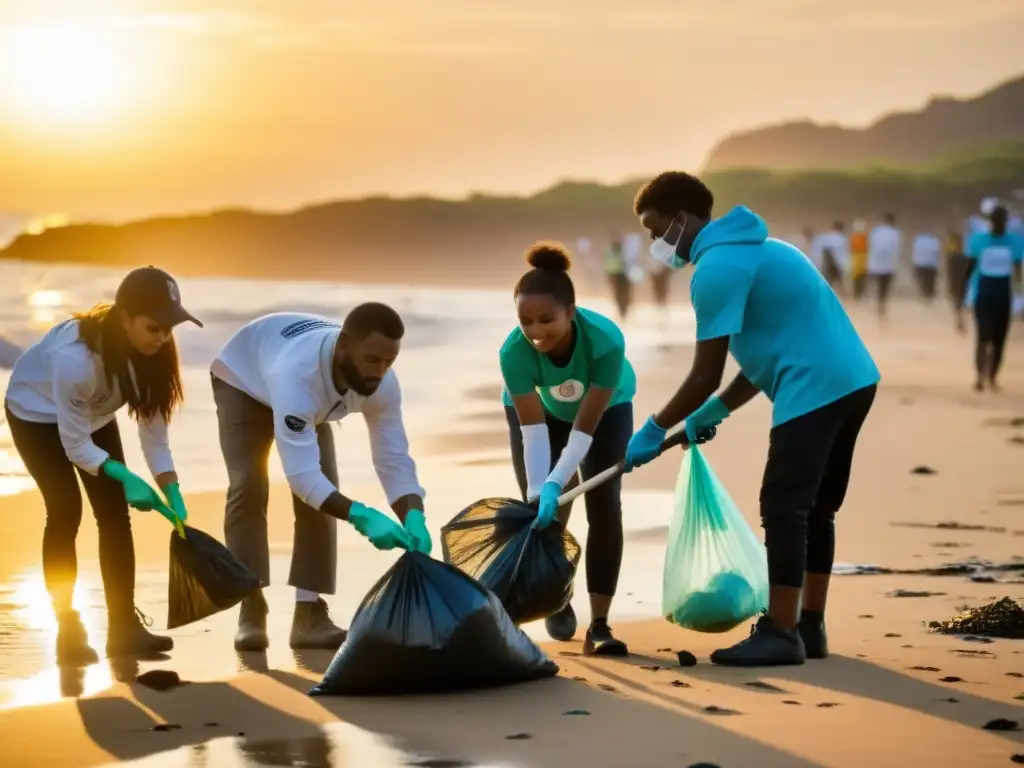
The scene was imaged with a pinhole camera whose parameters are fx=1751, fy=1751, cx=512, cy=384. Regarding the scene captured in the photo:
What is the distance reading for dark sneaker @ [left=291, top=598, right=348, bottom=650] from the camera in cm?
580

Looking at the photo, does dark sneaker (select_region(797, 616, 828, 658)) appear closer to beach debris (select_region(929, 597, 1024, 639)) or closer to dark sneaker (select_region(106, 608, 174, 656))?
beach debris (select_region(929, 597, 1024, 639))

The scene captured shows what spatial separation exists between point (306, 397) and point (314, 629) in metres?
1.04

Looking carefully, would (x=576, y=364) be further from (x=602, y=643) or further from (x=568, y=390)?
(x=602, y=643)

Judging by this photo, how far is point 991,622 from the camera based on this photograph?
563 cm

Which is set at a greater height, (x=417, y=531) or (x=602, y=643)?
(x=417, y=531)

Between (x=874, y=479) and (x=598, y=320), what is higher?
(x=598, y=320)

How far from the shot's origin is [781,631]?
5.24m

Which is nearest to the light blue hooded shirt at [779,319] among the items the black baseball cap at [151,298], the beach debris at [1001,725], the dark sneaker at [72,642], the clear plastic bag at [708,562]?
the clear plastic bag at [708,562]

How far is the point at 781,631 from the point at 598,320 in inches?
44.5

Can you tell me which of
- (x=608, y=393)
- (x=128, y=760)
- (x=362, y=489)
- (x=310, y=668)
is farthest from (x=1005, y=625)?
(x=362, y=489)

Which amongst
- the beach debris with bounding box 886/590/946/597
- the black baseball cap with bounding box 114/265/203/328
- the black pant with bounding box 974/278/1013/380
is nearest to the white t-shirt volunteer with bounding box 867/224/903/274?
the black pant with bounding box 974/278/1013/380

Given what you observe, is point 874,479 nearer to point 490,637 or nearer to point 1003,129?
point 490,637

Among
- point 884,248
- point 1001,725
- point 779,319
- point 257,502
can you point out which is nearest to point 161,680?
point 257,502

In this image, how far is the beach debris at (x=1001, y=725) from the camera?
434cm
